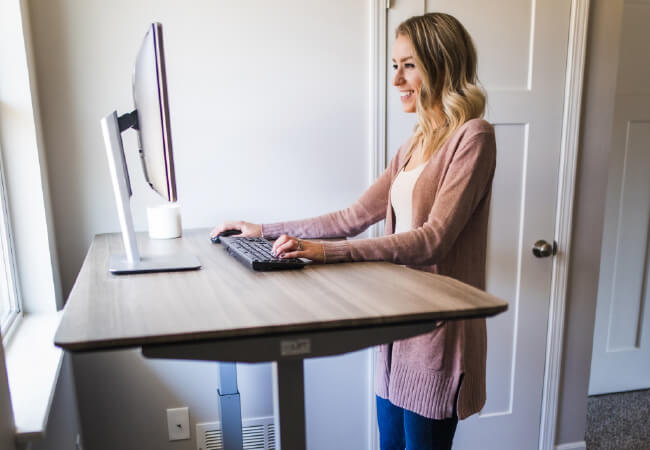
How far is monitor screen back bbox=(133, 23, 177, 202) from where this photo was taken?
93 cm

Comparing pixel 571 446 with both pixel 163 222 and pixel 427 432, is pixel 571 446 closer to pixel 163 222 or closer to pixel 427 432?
pixel 427 432

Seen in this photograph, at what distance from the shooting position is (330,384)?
6.44 ft

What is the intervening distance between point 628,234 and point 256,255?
7.55 feet

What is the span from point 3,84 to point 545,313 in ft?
6.90

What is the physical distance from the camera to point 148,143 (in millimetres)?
1073

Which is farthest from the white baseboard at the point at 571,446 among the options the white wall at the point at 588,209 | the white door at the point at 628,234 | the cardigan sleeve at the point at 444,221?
the cardigan sleeve at the point at 444,221

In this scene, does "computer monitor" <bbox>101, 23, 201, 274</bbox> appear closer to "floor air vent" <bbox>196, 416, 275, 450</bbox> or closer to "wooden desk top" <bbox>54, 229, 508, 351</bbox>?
"wooden desk top" <bbox>54, 229, 508, 351</bbox>

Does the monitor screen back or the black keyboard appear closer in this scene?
the monitor screen back

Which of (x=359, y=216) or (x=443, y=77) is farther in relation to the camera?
(x=359, y=216)

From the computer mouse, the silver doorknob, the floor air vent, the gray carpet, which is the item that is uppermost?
the computer mouse

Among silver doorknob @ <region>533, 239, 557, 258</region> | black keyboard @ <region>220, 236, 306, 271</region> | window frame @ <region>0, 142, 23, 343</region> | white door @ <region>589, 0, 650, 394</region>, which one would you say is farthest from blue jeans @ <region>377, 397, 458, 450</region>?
white door @ <region>589, 0, 650, 394</region>

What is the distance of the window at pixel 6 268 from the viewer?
1455mm

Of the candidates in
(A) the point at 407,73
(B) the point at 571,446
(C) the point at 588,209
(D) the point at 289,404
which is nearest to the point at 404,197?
(A) the point at 407,73

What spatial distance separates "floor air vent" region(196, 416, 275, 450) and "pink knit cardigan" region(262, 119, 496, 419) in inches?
32.2
